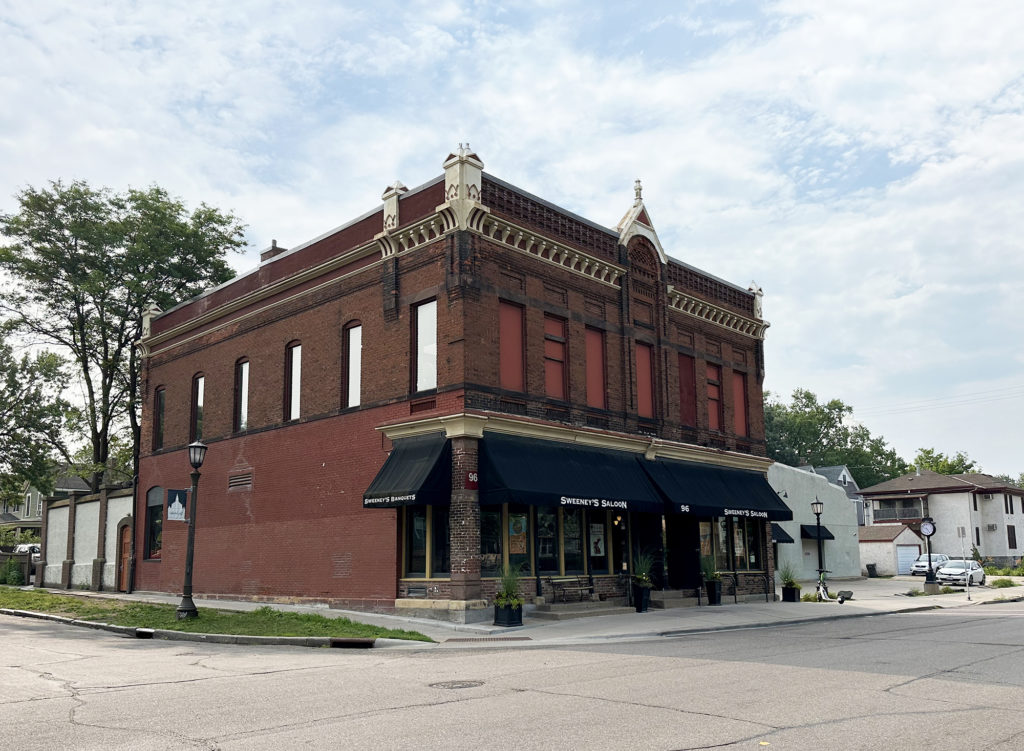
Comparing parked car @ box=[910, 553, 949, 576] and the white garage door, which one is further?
the white garage door

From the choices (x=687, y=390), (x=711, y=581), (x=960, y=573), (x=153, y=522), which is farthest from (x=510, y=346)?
(x=960, y=573)

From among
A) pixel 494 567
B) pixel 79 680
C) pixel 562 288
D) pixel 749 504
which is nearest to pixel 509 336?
pixel 562 288

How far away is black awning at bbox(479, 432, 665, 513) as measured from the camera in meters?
20.5

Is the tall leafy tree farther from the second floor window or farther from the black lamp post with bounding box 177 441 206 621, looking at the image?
the black lamp post with bounding box 177 441 206 621

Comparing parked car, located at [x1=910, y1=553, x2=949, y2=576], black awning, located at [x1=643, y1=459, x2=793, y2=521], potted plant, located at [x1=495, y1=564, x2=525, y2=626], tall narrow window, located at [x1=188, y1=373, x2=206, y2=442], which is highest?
tall narrow window, located at [x1=188, y1=373, x2=206, y2=442]

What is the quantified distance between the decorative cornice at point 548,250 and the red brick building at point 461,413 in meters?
0.06

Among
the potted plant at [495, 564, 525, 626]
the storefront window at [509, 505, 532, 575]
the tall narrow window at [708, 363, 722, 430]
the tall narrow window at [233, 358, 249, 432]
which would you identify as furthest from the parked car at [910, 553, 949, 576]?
the tall narrow window at [233, 358, 249, 432]

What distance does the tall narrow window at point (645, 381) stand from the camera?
27.2m

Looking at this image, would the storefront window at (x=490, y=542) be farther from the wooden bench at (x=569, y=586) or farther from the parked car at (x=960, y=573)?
the parked car at (x=960, y=573)

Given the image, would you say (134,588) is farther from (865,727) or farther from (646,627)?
(865,727)

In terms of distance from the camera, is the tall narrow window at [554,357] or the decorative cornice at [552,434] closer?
the decorative cornice at [552,434]

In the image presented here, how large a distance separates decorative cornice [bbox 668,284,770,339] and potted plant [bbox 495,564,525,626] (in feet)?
41.3

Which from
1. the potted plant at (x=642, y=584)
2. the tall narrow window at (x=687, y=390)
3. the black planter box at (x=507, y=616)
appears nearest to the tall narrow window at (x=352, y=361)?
the black planter box at (x=507, y=616)

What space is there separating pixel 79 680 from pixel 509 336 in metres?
13.5
